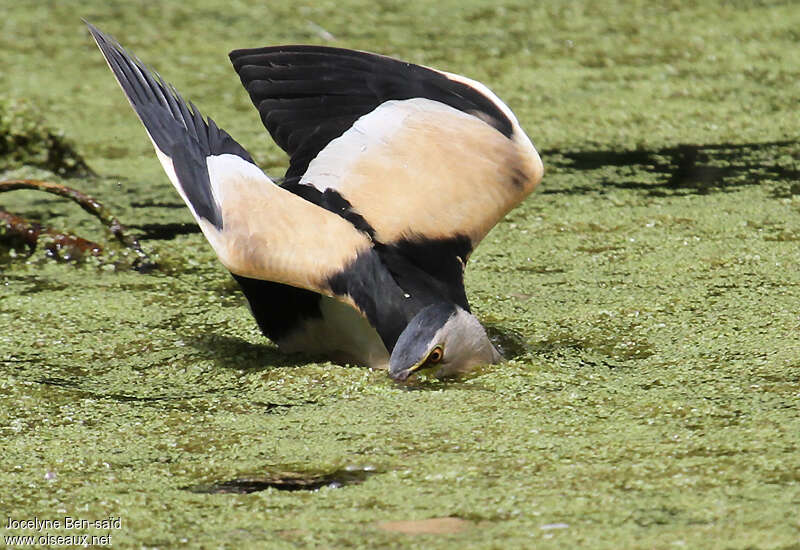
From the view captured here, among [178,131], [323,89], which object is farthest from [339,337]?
[323,89]

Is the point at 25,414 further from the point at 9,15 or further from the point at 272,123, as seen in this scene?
the point at 9,15

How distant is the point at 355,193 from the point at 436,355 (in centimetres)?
40

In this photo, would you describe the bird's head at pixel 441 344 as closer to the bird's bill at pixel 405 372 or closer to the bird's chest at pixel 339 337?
the bird's bill at pixel 405 372

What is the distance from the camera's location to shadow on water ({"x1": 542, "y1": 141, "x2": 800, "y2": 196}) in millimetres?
3191

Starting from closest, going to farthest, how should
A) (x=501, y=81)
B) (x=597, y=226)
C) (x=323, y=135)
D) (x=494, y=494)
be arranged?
1. (x=494, y=494)
2. (x=323, y=135)
3. (x=597, y=226)
4. (x=501, y=81)

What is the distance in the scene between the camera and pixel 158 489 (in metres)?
1.63

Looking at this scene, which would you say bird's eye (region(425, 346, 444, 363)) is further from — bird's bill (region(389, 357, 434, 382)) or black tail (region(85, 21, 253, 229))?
black tail (region(85, 21, 253, 229))

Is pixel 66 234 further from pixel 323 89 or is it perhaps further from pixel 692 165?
pixel 692 165

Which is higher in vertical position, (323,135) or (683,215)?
(323,135)

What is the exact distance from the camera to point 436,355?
6.55 feet

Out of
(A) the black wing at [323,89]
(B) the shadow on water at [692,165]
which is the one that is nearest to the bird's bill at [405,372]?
(A) the black wing at [323,89]

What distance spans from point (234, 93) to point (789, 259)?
2118 millimetres

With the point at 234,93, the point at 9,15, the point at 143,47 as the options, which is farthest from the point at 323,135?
the point at 9,15

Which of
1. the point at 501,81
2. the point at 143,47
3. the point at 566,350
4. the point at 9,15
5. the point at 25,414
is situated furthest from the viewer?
the point at 9,15
